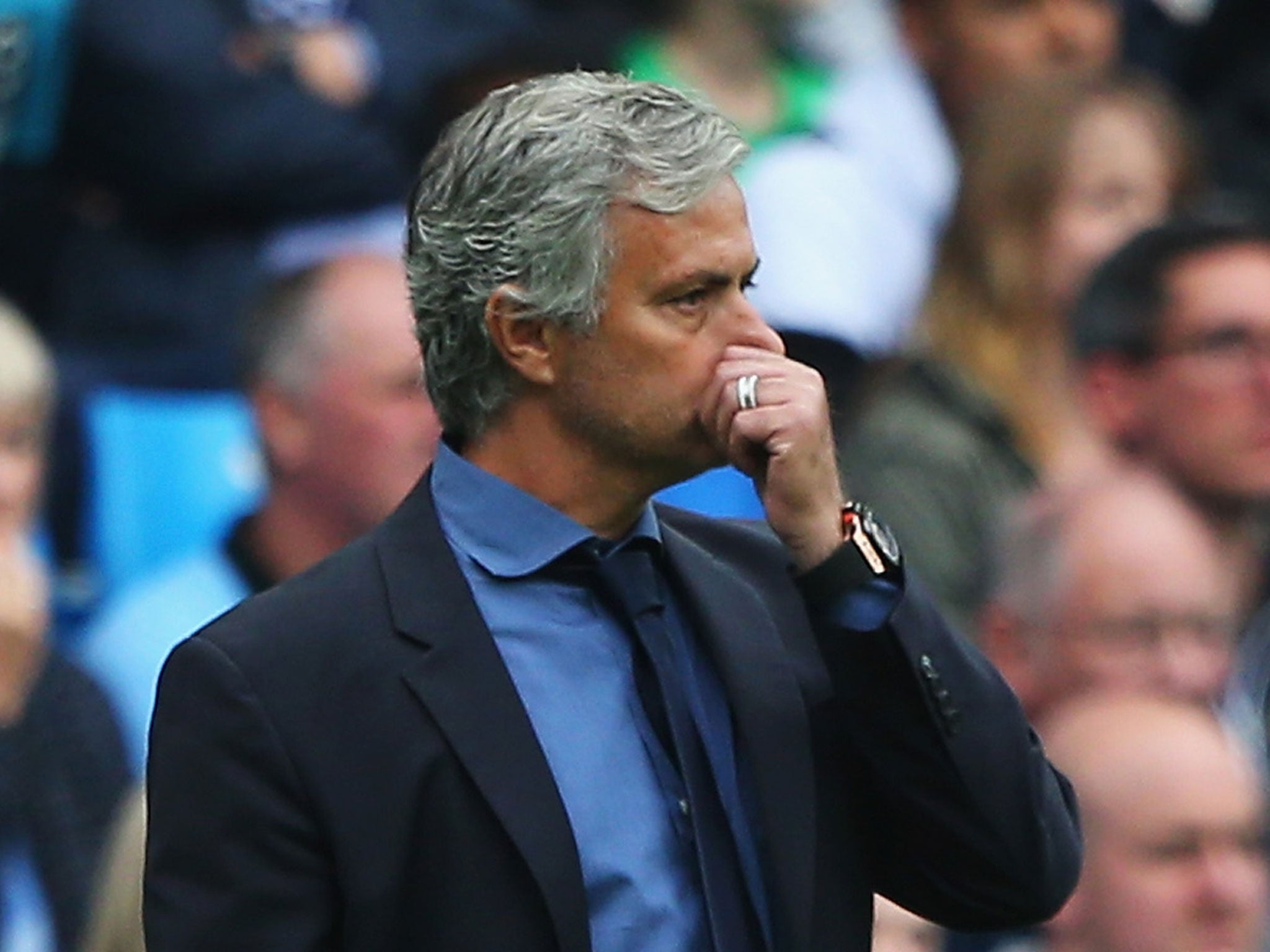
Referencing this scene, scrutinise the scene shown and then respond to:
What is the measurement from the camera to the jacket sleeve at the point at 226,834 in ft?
7.82

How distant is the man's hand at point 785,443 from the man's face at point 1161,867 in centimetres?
188

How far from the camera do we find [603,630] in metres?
2.56

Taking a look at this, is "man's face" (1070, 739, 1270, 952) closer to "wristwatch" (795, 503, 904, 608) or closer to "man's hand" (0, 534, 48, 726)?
"man's hand" (0, 534, 48, 726)

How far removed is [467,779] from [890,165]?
4.31m

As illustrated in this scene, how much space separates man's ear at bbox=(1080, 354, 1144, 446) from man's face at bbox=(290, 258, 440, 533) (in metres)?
1.34

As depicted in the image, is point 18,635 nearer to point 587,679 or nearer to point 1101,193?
point 587,679

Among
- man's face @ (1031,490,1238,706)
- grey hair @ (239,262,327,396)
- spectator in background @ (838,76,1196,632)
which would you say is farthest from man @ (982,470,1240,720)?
grey hair @ (239,262,327,396)

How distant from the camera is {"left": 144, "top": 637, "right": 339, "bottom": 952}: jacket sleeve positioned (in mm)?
2385

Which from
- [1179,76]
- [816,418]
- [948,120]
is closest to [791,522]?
[816,418]

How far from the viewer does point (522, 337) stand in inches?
101

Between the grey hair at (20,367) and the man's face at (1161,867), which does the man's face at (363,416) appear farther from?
the man's face at (1161,867)

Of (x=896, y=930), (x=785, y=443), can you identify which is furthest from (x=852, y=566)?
(x=896, y=930)

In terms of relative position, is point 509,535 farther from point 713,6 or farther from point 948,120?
point 948,120

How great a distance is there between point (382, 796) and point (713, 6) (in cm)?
395
